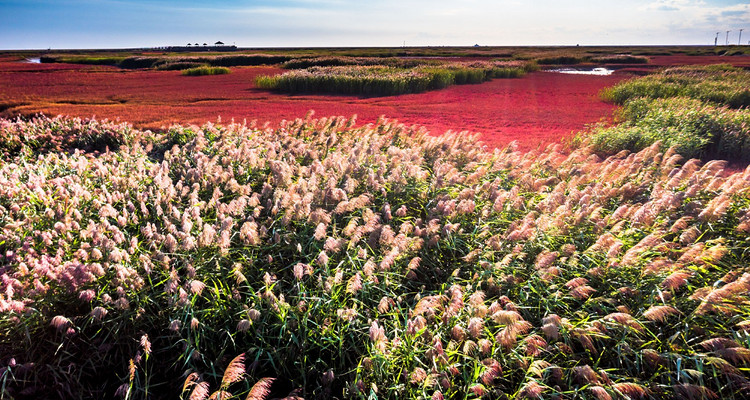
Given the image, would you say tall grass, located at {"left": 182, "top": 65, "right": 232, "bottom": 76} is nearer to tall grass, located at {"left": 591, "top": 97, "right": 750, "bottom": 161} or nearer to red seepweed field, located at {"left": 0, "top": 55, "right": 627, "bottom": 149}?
red seepweed field, located at {"left": 0, "top": 55, "right": 627, "bottom": 149}

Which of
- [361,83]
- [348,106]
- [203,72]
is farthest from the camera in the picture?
[203,72]

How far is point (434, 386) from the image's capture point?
2.73 metres

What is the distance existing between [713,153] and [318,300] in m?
10.6

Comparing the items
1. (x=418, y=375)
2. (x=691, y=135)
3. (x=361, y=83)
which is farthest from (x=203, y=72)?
(x=418, y=375)

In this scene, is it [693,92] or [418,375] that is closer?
[418,375]

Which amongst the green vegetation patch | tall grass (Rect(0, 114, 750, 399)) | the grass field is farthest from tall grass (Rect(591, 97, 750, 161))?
the green vegetation patch

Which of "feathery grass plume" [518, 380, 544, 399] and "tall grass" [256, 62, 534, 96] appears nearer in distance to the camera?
"feathery grass plume" [518, 380, 544, 399]

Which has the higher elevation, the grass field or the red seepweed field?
the red seepweed field

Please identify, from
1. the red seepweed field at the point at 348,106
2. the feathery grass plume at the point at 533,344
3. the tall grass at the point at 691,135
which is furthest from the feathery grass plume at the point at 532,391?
the red seepweed field at the point at 348,106

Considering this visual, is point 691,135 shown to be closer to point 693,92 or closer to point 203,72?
point 693,92

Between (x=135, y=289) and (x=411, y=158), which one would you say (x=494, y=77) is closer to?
(x=411, y=158)

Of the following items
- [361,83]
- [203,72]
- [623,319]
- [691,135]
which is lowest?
[623,319]

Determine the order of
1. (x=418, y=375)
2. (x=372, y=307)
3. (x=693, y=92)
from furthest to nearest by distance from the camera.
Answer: (x=693, y=92) < (x=372, y=307) < (x=418, y=375)

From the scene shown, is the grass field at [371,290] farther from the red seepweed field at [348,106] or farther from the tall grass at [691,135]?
the red seepweed field at [348,106]
